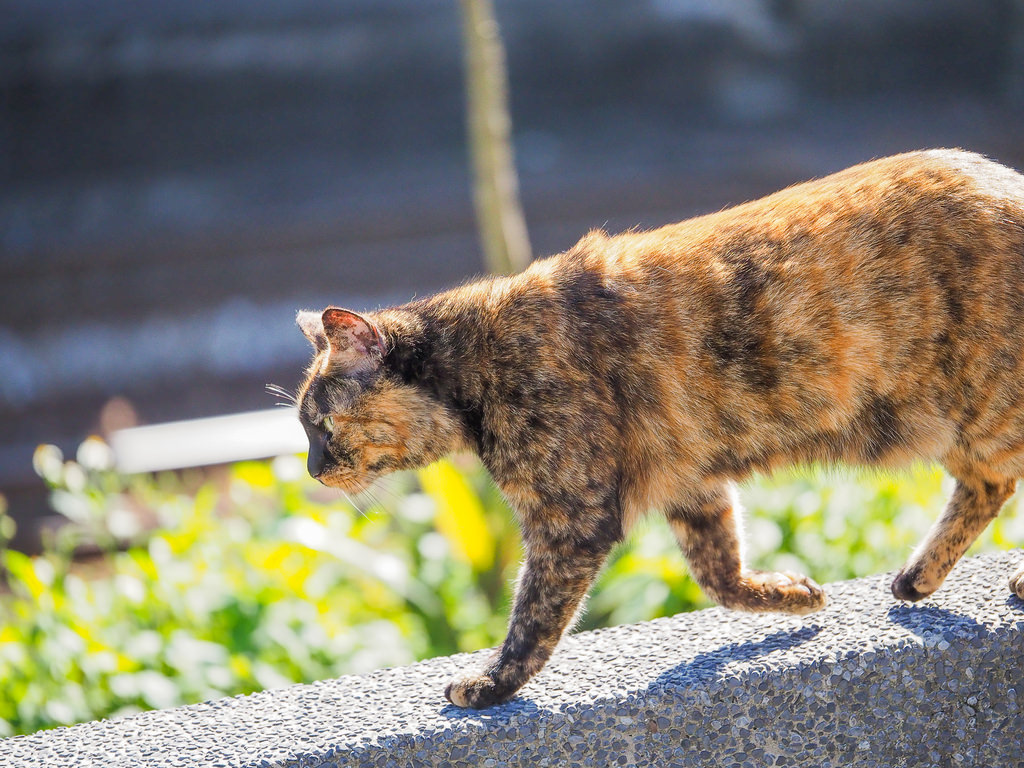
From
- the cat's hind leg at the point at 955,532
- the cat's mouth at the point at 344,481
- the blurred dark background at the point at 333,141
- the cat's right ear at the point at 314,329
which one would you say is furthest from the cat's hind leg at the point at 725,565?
the blurred dark background at the point at 333,141

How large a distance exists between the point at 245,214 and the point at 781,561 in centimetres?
424

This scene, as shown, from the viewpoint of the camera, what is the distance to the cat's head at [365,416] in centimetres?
238

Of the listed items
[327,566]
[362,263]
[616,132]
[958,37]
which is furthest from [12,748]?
[958,37]

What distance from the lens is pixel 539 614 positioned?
7.31 ft

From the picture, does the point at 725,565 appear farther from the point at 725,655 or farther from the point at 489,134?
the point at 489,134

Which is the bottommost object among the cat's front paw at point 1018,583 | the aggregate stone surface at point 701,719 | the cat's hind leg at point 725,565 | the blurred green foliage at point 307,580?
the blurred green foliage at point 307,580

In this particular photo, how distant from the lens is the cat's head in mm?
2385

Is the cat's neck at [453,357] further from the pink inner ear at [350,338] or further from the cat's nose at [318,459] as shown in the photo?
the cat's nose at [318,459]

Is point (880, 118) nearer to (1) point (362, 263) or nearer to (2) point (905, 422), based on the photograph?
(1) point (362, 263)

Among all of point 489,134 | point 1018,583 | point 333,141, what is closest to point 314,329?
point 489,134

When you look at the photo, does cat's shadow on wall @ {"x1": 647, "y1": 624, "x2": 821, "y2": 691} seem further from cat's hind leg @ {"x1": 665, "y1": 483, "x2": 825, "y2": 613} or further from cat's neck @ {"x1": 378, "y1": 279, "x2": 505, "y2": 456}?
cat's neck @ {"x1": 378, "y1": 279, "x2": 505, "y2": 456}

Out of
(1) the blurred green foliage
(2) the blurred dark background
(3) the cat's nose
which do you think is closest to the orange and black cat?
(3) the cat's nose

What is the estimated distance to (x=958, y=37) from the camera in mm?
7250

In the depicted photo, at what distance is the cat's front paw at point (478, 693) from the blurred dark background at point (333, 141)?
13.8ft
